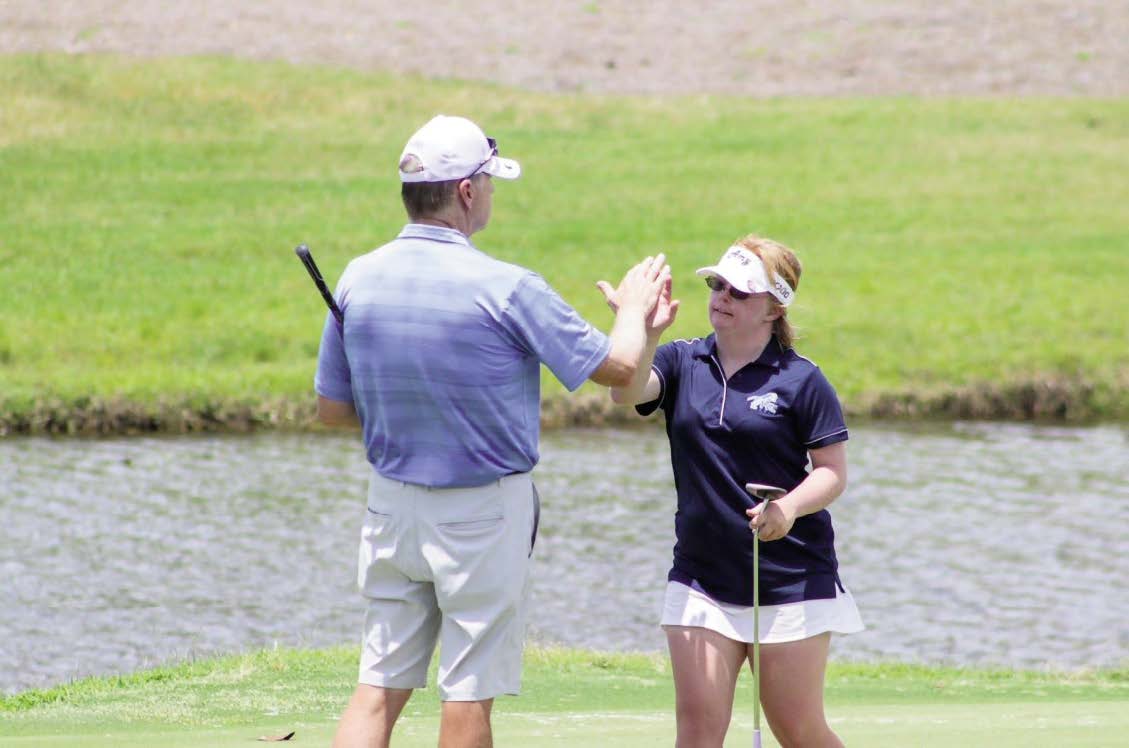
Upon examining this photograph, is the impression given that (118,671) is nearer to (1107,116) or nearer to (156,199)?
(156,199)

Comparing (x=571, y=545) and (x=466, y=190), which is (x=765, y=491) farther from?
(x=571, y=545)

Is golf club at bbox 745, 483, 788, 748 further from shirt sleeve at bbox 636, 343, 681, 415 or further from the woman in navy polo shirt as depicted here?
shirt sleeve at bbox 636, 343, 681, 415

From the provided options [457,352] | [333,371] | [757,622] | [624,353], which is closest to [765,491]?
[757,622]

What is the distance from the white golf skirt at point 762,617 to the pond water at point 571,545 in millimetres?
7499

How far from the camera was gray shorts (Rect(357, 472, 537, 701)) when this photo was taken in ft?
19.0

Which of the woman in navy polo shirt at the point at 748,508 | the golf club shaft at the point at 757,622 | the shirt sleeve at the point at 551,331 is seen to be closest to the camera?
the shirt sleeve at the point at 551,331

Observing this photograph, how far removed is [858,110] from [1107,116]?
5.39 m

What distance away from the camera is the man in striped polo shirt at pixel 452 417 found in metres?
5.75

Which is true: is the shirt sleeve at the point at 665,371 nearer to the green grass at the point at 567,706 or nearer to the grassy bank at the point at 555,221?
the green grass at the point at 567,706

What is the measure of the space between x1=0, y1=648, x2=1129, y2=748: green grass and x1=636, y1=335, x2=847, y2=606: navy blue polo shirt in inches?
65.6

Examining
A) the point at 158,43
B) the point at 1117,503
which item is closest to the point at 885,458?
the point at 1117,503

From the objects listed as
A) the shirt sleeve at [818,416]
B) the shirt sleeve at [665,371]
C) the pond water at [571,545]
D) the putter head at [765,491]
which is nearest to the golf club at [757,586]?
the putter head at [765,491]

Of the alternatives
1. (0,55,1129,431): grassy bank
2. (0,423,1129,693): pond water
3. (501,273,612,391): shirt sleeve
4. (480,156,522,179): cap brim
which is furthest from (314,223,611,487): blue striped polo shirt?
(0,55,1129,431): grassy bank

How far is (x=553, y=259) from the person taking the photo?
3291 centimetres
